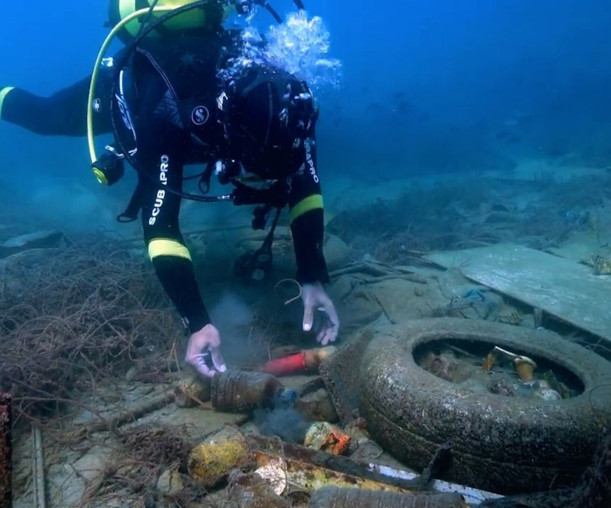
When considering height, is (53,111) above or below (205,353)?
above

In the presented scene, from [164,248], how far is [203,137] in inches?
39.3

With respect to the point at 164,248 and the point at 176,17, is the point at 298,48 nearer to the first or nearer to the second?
the point at 176,17

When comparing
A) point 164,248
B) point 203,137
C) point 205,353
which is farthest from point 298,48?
point 205,353

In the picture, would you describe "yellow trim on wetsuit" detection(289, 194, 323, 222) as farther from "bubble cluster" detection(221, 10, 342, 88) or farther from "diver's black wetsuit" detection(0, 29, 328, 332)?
"bubble cluster" detection(221, 10, 342, 88)

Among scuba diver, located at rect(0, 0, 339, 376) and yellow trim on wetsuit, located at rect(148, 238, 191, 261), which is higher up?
scuba diver, located at rect(0, 0, 339, 376)

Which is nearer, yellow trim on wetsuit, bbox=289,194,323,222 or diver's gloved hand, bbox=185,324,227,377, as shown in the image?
diver's gloved hand, bbox=185,324,227,377

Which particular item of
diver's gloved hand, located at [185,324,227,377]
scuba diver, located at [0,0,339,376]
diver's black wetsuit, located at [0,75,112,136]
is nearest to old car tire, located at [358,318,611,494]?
diver's gloved hand, located at [185,324,227,377]

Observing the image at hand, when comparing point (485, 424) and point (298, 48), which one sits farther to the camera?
point (298, 48)

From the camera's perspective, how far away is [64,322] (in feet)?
14.4

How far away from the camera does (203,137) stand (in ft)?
12.4

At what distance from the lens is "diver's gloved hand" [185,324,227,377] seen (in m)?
3.50

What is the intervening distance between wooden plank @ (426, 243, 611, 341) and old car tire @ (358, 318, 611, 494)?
188cm

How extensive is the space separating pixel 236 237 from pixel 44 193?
1574 centimetres

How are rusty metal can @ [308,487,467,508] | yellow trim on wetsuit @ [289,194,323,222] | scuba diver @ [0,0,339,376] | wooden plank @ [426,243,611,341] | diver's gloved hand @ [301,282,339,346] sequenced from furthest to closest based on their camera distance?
wooden plank @ [426,243,611,341] → yellow trim on wetsuit @ [289,194,323,222] → diver's gloved hand @ [301,282,339,346] → scuba diver @ [0,0,339,376] → rusty metal can @ [308,487,467,508]
